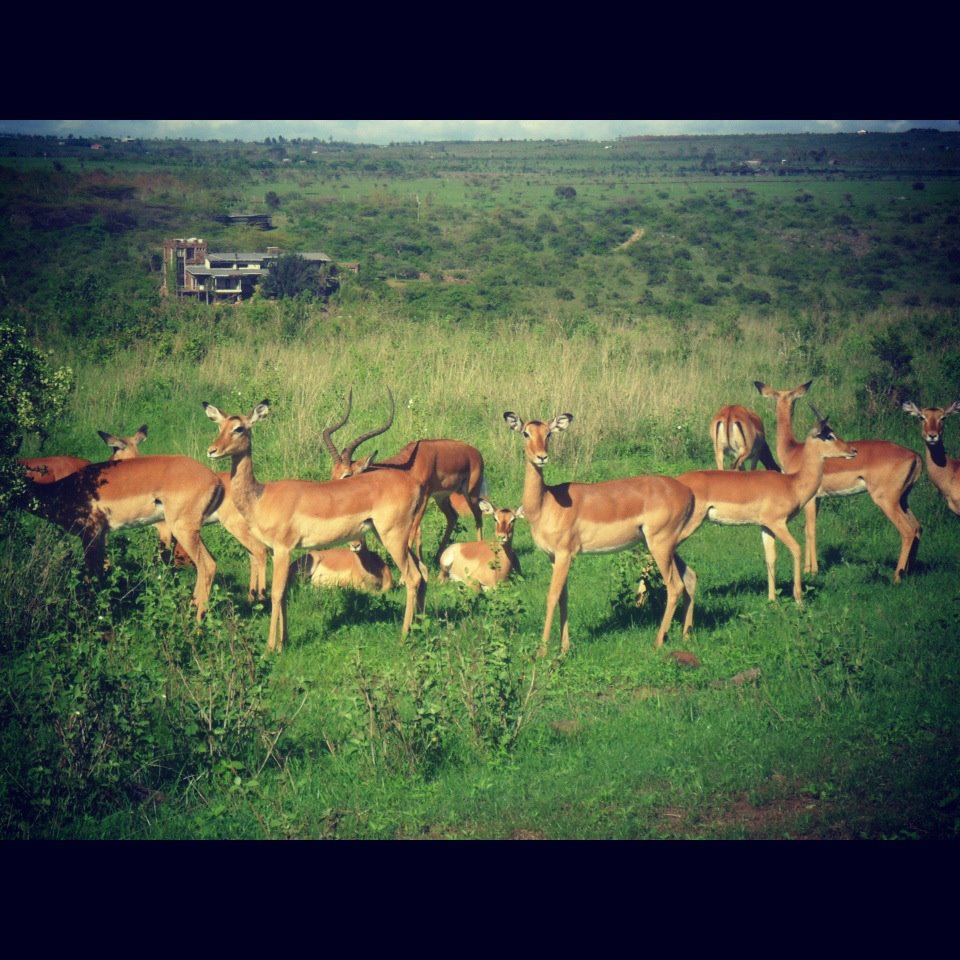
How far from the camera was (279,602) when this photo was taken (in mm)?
9320

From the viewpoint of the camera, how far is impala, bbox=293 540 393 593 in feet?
34.6

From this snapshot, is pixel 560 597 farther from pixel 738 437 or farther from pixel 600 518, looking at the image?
pixel 738 437

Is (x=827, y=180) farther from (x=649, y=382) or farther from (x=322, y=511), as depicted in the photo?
(x=322, y=511)

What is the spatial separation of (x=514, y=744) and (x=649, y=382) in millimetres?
11247

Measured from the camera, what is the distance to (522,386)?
1778cm

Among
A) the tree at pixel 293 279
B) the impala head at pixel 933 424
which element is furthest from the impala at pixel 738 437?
the tree at pixel 293 279

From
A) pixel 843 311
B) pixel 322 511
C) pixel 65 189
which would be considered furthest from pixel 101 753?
pixel 65 189

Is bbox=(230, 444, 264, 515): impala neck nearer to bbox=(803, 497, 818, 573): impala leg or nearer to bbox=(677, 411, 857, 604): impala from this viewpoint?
bbox=(677, 411, 857, 604): impala

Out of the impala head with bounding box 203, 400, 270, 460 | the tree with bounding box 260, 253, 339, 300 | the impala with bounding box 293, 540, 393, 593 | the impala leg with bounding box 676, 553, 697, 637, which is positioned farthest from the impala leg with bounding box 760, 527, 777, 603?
the tree with bounding box 260, 253, 339, 300

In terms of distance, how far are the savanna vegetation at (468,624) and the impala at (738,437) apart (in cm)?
99

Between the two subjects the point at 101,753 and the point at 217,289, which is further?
the point at 217,289

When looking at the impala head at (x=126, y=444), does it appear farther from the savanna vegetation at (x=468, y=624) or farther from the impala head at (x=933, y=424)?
the impala head at (x=933, y=424)

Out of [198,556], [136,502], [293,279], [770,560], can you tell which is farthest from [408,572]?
[293,279]

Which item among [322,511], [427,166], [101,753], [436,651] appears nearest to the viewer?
[101,753]
